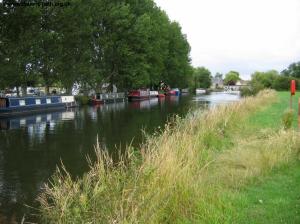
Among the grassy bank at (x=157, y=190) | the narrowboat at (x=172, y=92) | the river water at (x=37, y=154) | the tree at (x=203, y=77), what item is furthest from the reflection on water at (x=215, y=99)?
the tree at (x=203, y=77)

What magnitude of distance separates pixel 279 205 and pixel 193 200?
4.57ft

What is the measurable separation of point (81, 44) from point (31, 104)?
45.2 feet

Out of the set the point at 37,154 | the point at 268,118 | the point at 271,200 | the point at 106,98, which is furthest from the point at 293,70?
the point at 271,200

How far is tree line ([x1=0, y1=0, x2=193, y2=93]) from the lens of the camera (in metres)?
36.1

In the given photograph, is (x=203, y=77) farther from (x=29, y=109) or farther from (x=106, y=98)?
(x=29, y=109)

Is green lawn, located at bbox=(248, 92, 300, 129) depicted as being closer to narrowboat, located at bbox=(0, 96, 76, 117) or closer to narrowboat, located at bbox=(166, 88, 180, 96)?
narrowboat, located at bbox=(0, 96, 76, 117)

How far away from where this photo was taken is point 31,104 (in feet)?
115

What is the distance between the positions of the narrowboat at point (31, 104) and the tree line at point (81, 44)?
2.20m

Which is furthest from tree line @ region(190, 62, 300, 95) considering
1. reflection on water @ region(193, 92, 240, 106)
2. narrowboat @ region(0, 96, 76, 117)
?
narrowboat @ region(0, 96, 76, 117)

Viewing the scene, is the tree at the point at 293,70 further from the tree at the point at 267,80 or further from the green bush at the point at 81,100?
the green bush at the point at 81,100

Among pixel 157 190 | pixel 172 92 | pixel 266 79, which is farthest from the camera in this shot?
pixel 266 79

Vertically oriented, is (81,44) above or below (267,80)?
above

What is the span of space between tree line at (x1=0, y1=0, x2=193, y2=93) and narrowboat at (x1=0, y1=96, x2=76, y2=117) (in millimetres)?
2202

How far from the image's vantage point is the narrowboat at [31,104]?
3203cm
